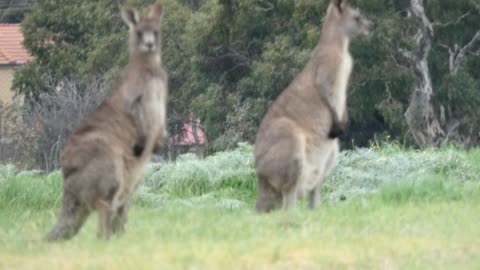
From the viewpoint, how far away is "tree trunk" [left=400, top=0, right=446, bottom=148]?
127 feet

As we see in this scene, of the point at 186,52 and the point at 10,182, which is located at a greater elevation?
the point at 10,182

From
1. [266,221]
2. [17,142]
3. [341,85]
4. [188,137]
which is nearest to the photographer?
[266,221]

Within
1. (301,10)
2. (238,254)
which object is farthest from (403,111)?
(238,254)

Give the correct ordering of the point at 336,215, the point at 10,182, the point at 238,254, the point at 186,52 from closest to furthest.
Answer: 1. the point at 238,254
2. the point at 336,215
3. the point at 10,182
4. the point at 186,52

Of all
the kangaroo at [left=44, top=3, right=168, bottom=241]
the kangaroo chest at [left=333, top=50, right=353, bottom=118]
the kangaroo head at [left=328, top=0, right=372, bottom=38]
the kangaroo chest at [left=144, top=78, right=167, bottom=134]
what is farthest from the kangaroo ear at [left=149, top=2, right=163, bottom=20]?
the kangaroo head at [left=328, top=0, right=372, bottom=38]

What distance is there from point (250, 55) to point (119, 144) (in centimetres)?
3604

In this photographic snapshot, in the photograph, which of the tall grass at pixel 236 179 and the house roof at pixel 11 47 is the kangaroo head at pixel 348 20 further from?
the house roof at pixel 11 47

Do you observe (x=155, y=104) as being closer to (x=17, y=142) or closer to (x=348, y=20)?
(x=348, y=20)

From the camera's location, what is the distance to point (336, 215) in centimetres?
1165

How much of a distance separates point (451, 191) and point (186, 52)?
34.9 metres

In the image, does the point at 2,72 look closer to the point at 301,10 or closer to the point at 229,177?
the point at 301,10

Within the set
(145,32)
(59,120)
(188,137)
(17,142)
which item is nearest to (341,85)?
(145,32)

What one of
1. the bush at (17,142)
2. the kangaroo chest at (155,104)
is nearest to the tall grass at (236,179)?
the kangaroo chest at (155,104)

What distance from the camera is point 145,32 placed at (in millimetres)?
11078
